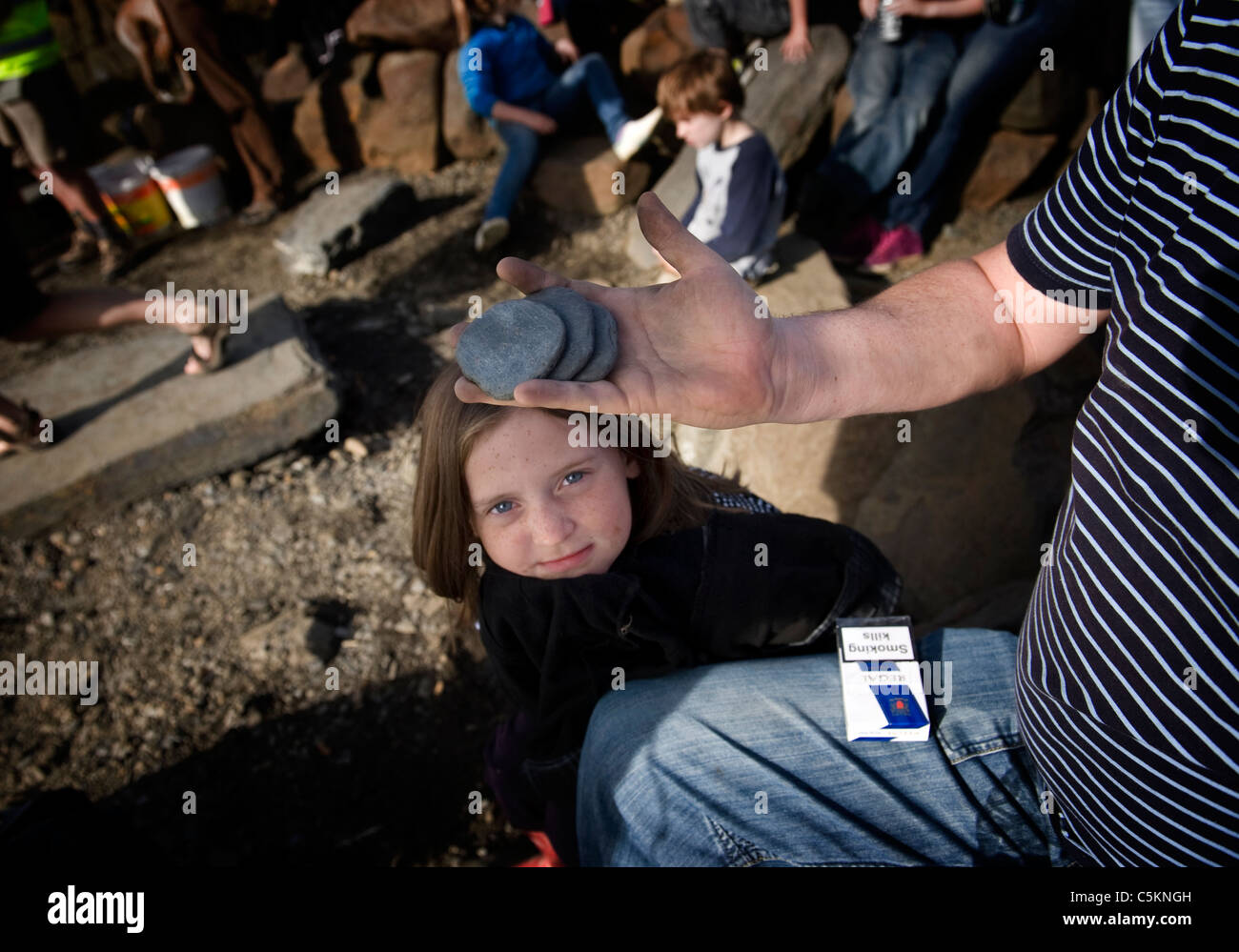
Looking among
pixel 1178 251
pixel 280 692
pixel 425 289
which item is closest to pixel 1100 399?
pixel 1178 251

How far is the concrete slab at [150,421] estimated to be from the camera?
3.03 m

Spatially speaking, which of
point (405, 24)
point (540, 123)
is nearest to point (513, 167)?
point (540, 123)

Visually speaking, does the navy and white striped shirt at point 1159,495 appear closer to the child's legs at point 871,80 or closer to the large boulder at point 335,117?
the child's legs at point 871,80

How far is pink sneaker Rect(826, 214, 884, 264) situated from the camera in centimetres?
416

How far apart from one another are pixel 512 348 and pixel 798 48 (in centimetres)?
423

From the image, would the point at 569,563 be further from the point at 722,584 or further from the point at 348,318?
the point at 348,318

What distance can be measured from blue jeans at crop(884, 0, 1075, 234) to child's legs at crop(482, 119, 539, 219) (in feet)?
7.94

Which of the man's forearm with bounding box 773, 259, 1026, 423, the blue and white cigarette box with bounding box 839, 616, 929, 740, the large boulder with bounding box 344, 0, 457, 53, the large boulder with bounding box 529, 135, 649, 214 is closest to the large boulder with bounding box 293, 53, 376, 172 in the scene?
the large boulder with bounding box 344, 0, 457, 53

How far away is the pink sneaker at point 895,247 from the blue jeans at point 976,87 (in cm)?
5

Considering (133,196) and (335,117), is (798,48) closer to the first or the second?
(335,117)

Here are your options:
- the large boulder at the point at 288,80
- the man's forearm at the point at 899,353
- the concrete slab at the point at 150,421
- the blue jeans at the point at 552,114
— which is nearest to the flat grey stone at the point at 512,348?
the man's forearm at the point at 899,353

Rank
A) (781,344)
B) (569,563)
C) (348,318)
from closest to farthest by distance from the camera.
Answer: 1. (781,344)
2. (569,563)
3. (348,318)
